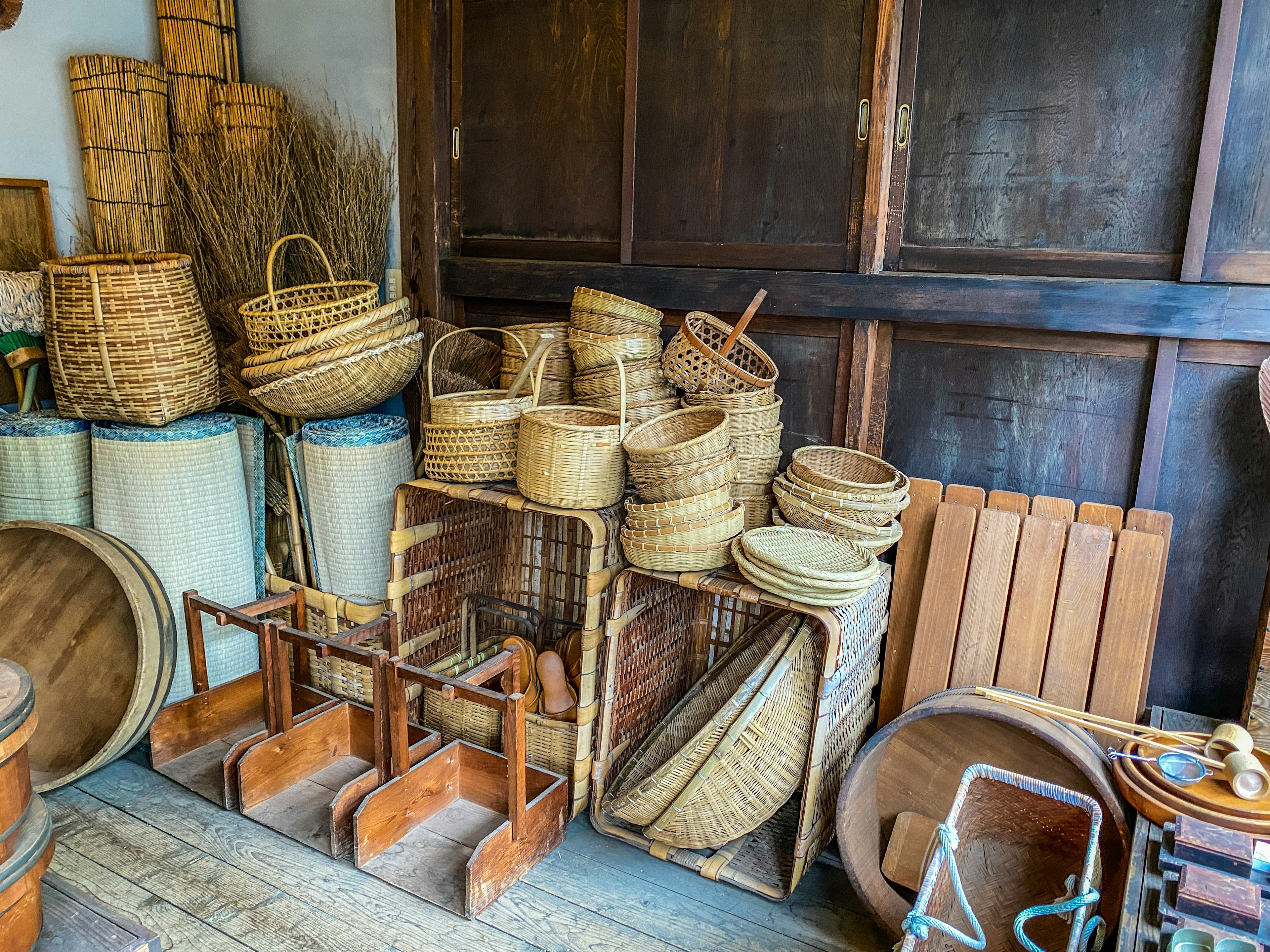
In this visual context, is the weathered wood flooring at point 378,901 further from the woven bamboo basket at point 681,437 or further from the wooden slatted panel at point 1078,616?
the woven bamboo basket at point 681,437

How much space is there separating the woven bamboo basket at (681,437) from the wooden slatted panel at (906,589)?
605 millimetres

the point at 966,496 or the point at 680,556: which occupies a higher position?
the point at 966,496

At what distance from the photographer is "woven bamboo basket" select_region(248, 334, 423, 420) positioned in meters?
2.80

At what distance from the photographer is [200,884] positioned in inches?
90.5

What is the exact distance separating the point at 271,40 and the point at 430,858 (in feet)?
10.8

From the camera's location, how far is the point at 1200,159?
2.15 m

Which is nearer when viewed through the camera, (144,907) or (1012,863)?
(1012,863)

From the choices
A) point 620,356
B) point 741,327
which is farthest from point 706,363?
point 620,356

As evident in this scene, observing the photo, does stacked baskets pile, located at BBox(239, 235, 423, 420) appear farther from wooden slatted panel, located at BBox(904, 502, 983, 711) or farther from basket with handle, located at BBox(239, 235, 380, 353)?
wooden slatted panel, located at BBox(904, 502, 983, 711)

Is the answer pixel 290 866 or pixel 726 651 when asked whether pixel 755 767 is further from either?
pixel 290 866

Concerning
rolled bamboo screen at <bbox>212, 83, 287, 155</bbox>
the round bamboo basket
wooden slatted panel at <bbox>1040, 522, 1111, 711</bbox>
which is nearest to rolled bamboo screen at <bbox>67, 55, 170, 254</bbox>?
rolled bamboo screen at <bbox>212, 83, 287, 155</bbox>

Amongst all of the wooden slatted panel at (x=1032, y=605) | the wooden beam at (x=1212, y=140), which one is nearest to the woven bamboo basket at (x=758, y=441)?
the wooden slatted panel at (x=1032, y=605)

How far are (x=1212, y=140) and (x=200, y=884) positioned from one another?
3161 millimetres

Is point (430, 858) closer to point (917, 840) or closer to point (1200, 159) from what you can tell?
point (917, 840)
